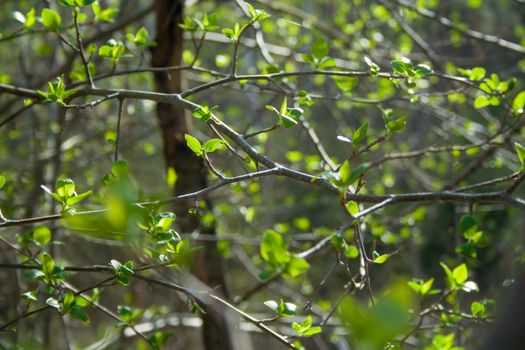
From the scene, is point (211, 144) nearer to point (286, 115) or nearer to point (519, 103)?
point (286, 115)

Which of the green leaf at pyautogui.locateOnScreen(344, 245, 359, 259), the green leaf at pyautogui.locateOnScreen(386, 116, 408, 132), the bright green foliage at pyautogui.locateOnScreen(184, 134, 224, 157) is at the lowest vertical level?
the green leaf at pyautogui.locateOnScreen(344, 245, 359, 259)

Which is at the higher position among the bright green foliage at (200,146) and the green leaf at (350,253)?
the bright green foliage at (200,146)

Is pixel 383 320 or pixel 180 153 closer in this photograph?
pixel 383 320

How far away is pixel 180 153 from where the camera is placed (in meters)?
2.50

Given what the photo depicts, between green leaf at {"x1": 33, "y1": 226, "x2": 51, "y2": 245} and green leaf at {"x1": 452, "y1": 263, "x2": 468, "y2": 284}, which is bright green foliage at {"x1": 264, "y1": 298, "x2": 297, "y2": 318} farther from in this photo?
green leaf at {"x1": 33, "y1": 226, "x2": 51, "y2": 245}

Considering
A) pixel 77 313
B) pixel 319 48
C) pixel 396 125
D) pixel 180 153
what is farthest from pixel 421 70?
pixel 180 153

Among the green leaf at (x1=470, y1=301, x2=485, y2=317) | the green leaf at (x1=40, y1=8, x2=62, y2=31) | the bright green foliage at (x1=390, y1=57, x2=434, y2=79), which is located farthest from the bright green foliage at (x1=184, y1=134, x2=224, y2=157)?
the green leaf at (x1=470, y1=301, x2=485, y2=317)

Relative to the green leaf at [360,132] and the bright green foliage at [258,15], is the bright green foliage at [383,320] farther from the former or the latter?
the bright green foliage at [258,15]

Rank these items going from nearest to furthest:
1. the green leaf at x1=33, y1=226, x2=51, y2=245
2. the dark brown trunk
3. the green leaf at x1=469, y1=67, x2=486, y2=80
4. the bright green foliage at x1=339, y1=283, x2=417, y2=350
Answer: the bright green foliage at x1=339, y1=283, x2=417, y2=350
the green leaf at x1=33, y1=226, x2=51, y2=245
the green leaf at x1=469, y1=67, x2=486, y2=80
the dark brown trunk

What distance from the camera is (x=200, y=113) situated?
1267mm

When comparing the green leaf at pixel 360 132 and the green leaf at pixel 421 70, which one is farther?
the green leaf at pixel 421 70

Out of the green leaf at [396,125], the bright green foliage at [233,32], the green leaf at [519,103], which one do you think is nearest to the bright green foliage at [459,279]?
the green leaf at [396,125]

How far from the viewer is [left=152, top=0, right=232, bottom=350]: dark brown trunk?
2367mm

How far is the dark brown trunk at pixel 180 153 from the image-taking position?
237 centimetres
